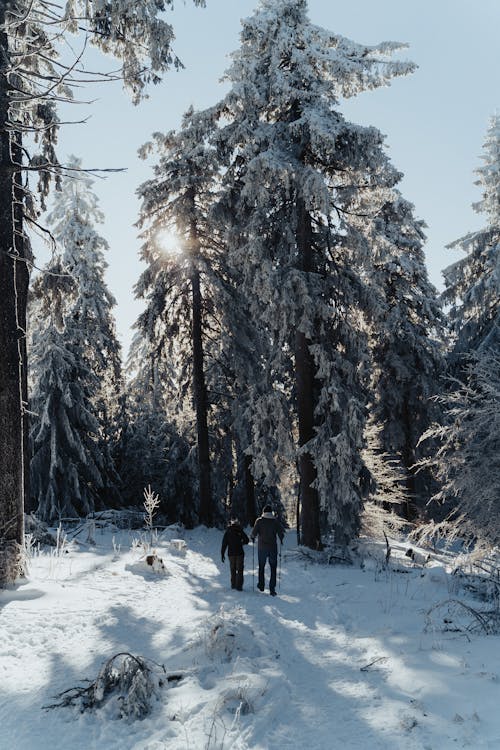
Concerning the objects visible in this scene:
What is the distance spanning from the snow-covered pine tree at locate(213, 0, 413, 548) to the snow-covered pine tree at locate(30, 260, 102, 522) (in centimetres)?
850

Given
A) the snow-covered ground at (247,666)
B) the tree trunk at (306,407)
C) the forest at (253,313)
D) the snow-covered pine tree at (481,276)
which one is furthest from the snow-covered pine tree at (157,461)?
the snow-covered ground at (247,666)

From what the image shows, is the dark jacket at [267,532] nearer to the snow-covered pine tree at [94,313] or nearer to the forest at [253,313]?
the forest at [253,313]

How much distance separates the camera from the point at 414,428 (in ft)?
75.5

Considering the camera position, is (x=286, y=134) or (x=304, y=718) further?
(x=286, y=134)

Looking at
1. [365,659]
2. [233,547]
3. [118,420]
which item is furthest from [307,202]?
[118,420]

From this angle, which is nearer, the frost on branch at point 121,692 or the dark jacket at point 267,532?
the frost on branch at point 121,692

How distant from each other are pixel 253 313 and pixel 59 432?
9081mm

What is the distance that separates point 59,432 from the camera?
20.2m

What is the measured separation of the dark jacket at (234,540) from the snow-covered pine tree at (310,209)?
11.2 ft

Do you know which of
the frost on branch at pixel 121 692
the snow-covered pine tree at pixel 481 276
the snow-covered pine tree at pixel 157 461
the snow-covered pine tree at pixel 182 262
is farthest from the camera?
the snow-covered pine tree at pixel 157 461

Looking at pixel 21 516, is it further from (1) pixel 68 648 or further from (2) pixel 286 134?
(2) pixel 286 134

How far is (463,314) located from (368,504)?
33.1 feet

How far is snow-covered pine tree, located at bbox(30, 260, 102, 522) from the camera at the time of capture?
1961 cm

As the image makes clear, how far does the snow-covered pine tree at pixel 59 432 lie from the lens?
19609 mm
